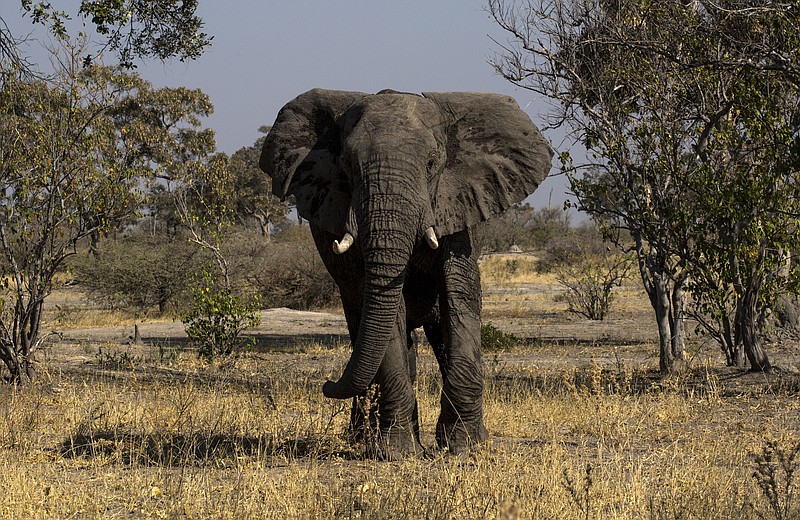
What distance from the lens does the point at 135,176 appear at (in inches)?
488

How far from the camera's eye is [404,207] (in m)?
6.70

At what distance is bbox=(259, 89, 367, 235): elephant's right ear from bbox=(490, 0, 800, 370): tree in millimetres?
3086

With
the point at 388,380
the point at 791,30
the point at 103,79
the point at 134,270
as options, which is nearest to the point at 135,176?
the point at 103,79

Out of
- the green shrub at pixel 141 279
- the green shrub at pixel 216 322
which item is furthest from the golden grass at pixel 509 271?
the green shrub at pixel 216 322

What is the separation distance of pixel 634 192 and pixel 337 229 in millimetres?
5506

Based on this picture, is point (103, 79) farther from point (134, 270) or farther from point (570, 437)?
point (134, 270)

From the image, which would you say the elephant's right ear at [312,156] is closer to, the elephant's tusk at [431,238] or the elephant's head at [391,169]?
the elephant's head at [391,169]

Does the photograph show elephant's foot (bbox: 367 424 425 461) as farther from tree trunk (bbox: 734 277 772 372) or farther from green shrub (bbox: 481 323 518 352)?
green shrub (bbox: 481 323 518 352)

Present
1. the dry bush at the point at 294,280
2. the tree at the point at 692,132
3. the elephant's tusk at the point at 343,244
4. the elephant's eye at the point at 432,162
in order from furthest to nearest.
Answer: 1. the dry bush at the point at 294,280
2. the tree at the point at 692,132
3. the elephant's eye at the point at 432,162
4. the elephant's tusk at the point at 343,244

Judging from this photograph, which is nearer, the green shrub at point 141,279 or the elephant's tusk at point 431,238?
the elephant's tusk at point 431,238

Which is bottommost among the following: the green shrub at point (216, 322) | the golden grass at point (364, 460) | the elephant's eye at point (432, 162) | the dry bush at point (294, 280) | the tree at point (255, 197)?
the golden grass at point (364, 460)

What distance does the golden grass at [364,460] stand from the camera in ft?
18.0

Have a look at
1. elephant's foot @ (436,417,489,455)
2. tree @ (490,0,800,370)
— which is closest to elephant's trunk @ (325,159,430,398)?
elephant's foot @ (436,417,489,455)

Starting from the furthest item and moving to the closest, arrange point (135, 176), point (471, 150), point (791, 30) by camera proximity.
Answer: point (135, 176), point (791, 30), point (471, 150)
